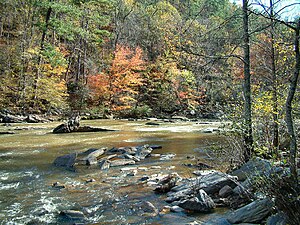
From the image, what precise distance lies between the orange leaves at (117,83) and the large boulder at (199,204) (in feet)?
84.4

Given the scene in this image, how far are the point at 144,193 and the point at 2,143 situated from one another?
8460 millimetres

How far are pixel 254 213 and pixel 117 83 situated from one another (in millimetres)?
28194

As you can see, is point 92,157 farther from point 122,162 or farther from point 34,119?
point 34,119

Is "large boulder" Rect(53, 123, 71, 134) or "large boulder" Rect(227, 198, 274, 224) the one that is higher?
"large boulder" Rect(53, 123, 71, 134)

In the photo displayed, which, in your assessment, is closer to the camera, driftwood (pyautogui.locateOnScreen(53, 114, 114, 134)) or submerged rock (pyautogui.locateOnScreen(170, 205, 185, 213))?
submerged rock (pyautogui.locateOnScreen(170, 205, 185, 213))

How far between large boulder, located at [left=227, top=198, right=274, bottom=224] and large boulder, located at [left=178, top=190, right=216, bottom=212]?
499 mm

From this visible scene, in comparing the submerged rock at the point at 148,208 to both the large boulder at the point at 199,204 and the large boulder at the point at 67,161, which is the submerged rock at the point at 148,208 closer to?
the large boulder at the point at 199,204

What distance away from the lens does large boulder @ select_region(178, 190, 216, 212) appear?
4.49 m

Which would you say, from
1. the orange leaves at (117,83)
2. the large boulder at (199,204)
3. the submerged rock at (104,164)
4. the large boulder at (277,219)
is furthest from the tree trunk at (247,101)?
the orange leaves at (117,83)

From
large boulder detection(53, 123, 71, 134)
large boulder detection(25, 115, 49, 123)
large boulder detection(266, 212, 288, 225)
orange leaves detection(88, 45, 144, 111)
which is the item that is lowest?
large boulder detection(266, 212, 288, 225)

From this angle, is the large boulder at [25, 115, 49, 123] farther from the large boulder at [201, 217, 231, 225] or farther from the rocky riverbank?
the large boulder at [201, 217, 231, 225]

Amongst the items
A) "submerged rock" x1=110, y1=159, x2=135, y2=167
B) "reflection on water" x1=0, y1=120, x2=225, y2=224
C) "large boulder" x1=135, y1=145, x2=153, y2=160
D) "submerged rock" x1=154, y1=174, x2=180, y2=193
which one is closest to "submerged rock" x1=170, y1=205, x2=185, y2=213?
"reflection on water" x1=0, y1=120, x2=225, y2=224

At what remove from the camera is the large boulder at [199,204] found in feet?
14.7

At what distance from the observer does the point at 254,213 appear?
3764 mm
